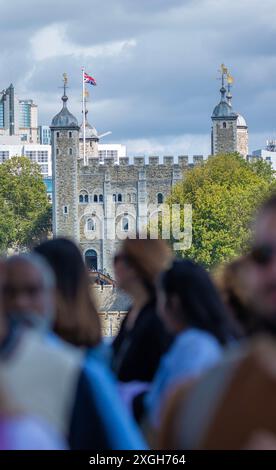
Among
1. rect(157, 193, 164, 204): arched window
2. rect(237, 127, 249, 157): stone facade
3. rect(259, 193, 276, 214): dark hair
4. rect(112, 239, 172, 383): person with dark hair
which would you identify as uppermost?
rect(237, 127, 249, 157): stone facade

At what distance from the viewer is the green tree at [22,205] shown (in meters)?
128

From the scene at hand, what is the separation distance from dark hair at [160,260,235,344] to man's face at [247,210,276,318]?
2.37 metres

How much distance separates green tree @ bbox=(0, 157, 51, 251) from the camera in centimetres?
12850

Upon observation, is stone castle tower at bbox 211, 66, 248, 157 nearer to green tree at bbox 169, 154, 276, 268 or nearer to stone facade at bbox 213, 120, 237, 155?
stone facade at bbox 213, 120, 237, 155

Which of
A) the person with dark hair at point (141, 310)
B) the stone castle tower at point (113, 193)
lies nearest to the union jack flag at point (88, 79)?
the stone castle tower at point (113, 193)

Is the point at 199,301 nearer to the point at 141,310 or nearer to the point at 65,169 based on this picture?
the point at 141,310

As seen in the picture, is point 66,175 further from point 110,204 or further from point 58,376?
point 58,376

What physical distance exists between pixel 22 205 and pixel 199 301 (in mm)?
123909

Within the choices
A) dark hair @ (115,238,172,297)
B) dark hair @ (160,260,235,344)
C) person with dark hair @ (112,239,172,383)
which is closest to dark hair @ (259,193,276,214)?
dark hair @ (160,260,235,344)

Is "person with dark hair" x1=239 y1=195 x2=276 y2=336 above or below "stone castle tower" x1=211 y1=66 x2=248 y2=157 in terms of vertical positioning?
below

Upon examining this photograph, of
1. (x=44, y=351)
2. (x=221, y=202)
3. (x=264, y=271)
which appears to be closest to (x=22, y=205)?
(x=221, y=202)

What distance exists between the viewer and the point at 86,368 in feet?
18.3

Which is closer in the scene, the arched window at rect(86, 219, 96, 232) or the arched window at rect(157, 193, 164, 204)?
the arched window at rect(86, 219, 96, 232)
